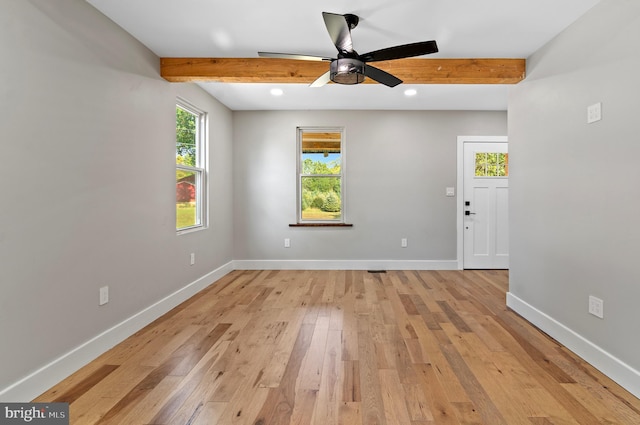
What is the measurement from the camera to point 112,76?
2.46 meters

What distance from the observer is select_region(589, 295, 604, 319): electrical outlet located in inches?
84.4

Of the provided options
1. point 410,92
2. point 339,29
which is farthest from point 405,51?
point 410,92

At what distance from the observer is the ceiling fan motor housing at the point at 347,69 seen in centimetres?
233

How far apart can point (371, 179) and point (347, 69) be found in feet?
9.32

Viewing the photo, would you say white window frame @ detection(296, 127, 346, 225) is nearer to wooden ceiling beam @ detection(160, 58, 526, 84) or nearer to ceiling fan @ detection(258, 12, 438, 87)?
wooden ceiling beam @ detection(160, 58, 526, 84)

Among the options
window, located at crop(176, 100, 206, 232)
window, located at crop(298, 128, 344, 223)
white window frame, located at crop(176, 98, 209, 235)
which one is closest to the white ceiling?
window, located at crop(176, 100, 206, 232)

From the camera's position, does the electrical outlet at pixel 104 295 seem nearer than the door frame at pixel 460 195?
Yes

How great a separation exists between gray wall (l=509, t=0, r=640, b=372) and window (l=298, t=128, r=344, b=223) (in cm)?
257

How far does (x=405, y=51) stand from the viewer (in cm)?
221

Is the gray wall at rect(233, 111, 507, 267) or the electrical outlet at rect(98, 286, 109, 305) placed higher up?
the gray wall at rect(233, 111, 507, 267)

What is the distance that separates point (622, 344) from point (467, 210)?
127 inches

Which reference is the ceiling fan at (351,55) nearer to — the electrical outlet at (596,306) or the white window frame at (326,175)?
the electrical outlet at (596,306)

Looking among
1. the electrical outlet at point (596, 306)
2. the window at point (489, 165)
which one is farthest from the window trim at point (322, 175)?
the electrical outlet at point (596, 306)

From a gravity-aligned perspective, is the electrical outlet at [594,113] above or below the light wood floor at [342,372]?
above
